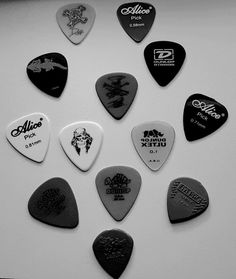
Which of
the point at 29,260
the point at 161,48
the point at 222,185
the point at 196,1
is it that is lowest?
the point at 29,260

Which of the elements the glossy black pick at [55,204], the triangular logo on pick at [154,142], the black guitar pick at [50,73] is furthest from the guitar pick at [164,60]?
the glossy black pick at [55,204]

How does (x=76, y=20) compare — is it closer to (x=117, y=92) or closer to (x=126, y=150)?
(x=117, y=92)

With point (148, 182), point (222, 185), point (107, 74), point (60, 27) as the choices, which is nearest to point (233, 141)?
point (222, 185)

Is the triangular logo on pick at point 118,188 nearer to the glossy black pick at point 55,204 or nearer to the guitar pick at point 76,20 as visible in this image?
the glossy black pick at point 55,204

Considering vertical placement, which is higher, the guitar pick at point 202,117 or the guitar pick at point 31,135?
the guitar pick at point 202,117

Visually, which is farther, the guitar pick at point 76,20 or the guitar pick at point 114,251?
the guitar pick at point 76,20

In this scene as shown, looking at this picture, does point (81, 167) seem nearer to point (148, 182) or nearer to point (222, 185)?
point (148, 182)

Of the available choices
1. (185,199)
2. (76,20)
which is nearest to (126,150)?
(185,199)
